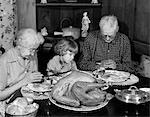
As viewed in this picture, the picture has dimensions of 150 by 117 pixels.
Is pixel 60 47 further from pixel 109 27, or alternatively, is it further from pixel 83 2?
pixel 83 2

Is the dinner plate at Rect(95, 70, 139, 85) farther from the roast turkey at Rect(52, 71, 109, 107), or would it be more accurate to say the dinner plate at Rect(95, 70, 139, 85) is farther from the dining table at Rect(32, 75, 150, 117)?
the roast turkey at Rect(52, 71, 109, 107)

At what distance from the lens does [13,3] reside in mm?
3508

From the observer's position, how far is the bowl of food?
1.60 m

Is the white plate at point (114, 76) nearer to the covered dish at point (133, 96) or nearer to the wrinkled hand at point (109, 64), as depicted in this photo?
the wrinkled hand at point (109, 64)

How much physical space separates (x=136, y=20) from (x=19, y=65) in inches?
68.1

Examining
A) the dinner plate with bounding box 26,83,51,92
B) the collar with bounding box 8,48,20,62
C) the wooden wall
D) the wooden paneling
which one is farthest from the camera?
the wooden paneling

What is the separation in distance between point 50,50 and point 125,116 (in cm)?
224

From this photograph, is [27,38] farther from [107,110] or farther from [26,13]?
[26,13]

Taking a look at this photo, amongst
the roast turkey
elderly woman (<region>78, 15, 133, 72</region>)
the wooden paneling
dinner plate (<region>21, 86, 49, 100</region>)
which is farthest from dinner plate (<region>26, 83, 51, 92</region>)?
the wooden paneling

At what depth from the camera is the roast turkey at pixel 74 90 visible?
1786 millimetres

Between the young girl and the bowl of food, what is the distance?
86 cm

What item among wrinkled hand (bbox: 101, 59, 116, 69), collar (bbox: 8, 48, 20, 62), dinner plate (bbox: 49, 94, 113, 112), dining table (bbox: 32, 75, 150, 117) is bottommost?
dining table (bbox: 32, 75, 150, 117)

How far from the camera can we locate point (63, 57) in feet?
8.43

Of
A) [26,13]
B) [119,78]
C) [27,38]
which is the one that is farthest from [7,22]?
[119,78]
